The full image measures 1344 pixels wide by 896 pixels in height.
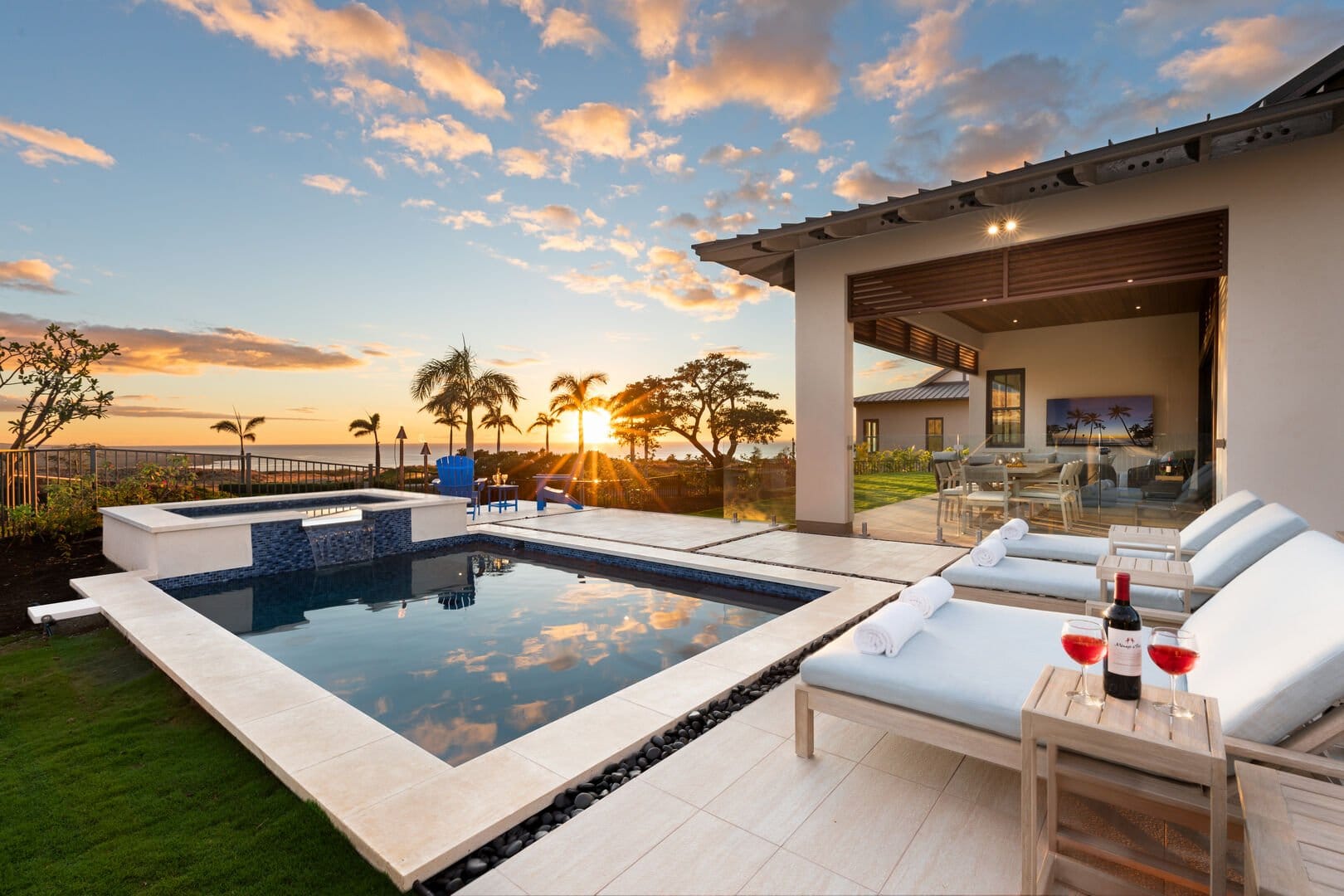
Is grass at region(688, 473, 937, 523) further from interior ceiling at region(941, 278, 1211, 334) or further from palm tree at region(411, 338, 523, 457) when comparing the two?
palm tree at region(411, 338, 523, 457)

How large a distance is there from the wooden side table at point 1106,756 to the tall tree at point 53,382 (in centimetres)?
1252

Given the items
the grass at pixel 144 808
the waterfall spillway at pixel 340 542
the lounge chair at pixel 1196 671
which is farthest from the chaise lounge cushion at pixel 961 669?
the waterfall spillway at pixel 340 542

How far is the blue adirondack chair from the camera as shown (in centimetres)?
1075

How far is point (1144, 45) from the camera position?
22.8 feet

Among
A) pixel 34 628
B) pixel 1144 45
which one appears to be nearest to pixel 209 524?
pixel 34 628

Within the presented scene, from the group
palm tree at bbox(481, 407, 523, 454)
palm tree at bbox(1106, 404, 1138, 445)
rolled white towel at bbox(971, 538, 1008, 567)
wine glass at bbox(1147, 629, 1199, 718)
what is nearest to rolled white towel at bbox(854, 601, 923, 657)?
wine glass at bbox(1147, 629, 1199, 718)

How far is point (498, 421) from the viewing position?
84.0 ft

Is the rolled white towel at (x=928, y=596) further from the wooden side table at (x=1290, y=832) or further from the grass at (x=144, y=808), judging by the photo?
the grass at (x=144, y=808)

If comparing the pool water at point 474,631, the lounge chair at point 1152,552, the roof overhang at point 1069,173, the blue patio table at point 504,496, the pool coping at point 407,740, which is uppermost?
the roof overhang at point 1069,173

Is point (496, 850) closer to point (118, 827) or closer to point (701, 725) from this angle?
point (701, 725)

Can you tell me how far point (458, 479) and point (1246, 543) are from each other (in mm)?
10571

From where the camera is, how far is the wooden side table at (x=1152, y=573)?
3006 millimetres

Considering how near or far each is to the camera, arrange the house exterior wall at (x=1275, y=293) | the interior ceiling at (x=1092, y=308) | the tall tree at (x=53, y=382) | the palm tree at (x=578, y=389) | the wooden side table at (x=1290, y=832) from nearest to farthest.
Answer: the wooden side table at (x=1290, y=832) → the house exterior wall at (x=1275, y=293) → the interior ceiling at (x=1092, y=308) → the tall tree at (x=53, y=382) → the palm tree at (x=578, y=389)

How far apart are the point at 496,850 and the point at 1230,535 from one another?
4.06m
